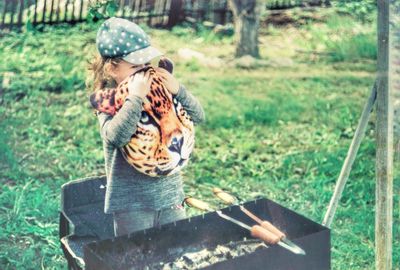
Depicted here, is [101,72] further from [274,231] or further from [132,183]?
[274,231]

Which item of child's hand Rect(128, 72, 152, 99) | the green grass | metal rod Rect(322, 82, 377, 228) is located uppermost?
child's hand Rect(128, 72, 152, 99)

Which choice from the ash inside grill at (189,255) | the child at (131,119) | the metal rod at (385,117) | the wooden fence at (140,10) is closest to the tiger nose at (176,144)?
the child at (131,119)

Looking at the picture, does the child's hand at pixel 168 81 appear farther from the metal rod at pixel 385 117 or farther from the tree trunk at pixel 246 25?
the tree trunk at pixel 246 25

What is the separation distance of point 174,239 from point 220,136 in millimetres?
3452

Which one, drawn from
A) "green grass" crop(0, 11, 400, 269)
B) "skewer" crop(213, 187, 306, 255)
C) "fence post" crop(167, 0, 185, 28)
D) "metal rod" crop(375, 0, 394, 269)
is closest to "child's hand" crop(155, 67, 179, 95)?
"skewer" crop(213, 187, 306, 255)

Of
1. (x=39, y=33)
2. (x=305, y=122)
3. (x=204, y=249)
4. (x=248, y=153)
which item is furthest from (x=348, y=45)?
(x=204, y=249)

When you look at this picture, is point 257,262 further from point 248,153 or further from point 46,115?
point 46,115

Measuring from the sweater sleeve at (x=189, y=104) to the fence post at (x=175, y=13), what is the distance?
6342 mm

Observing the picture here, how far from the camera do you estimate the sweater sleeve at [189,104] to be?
3.47m

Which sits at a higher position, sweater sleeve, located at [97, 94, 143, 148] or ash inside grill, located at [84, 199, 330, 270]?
sweater sleeve, located at [97, 94, 143, 148]

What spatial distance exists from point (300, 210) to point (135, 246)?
7.62 feet

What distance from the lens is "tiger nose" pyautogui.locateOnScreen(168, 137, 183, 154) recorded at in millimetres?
3404

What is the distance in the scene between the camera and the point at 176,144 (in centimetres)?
341

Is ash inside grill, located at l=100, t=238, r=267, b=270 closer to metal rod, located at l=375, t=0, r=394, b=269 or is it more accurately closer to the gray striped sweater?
the gray striped sweater
